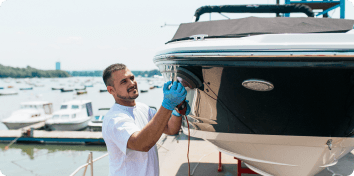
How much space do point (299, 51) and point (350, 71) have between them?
358mm

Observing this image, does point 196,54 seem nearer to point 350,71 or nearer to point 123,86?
point 123,86

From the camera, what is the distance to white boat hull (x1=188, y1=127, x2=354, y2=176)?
1761mm

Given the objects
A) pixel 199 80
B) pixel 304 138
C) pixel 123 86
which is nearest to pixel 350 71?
pixel 304 138

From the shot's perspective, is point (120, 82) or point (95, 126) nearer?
point (120, 82)

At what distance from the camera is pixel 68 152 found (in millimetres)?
12375

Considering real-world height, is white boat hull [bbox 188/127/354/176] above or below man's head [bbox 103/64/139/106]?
below

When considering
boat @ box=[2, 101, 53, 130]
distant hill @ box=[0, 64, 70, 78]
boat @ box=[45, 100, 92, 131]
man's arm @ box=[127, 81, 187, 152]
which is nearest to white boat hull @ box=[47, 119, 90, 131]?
boat @ box=[45, 100, 92, 131]

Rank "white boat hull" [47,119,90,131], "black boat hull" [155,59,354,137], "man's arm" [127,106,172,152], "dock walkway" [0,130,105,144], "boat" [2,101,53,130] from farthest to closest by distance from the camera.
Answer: "boat" [2,101,53,130], "white boat hull" [47,119,90,131], "dock walkway" [0,130,105,144], "black boat hull" [155,59,354,137], "man's arm" [127,106,172,152]

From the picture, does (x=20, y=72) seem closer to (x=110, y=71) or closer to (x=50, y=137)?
(x=50, y=137)

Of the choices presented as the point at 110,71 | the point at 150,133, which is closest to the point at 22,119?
the point at 110,71

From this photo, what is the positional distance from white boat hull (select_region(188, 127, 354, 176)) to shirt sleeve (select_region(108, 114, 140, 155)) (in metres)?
0.81

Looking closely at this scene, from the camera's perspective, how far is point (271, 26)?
1951mm

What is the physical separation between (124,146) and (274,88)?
109 centimetres

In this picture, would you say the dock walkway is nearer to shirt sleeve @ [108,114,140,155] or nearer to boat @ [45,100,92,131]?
boat @ [45,100,92,131]
